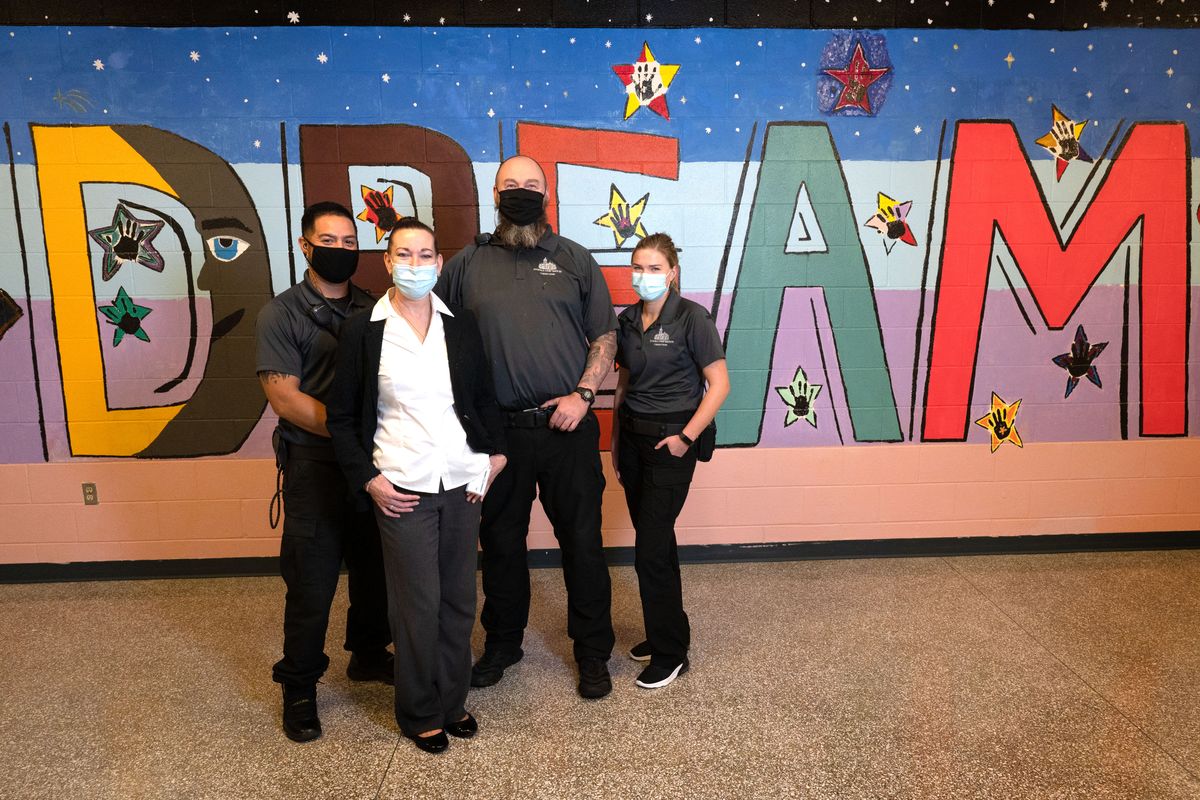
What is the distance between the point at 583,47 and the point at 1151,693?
3545 mm

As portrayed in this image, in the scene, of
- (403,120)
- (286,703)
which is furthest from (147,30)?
(286,703)

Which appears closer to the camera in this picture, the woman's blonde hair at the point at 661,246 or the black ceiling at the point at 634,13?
the woman's blonde hair at the point at 661,246

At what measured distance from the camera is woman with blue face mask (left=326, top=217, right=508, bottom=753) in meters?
2.29

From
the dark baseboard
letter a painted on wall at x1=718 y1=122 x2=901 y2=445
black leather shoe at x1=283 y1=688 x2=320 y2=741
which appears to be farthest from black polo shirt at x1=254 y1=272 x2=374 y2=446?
letter a painted on wall at x1=718 y1=122 x2=901 y2=445

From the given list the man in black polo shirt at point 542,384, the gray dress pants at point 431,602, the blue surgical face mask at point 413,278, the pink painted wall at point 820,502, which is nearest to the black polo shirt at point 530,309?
the man in black polo shirt at point 542,384

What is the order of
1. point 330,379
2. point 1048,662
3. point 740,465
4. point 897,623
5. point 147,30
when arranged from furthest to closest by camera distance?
point 740,465
point 147,30
point 897,623
point 1048,662
point 330,379

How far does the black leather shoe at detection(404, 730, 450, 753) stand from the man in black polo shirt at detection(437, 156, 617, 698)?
0.39 metres

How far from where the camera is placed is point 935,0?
371cm

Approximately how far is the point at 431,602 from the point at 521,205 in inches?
54.8

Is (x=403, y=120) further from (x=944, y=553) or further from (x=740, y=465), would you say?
(x=944, y=553)

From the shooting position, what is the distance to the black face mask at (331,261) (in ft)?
8.13

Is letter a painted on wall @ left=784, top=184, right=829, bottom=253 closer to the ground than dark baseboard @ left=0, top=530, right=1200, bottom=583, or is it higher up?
higher up

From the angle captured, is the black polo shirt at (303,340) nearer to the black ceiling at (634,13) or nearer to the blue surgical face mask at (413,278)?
the blue surgical face mask at (413,278)

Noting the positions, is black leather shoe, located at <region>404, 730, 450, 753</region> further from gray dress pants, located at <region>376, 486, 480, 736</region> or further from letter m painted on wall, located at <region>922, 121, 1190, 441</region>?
letter m painted on wall, located at <region>922, 121, 1190, 441</region>
